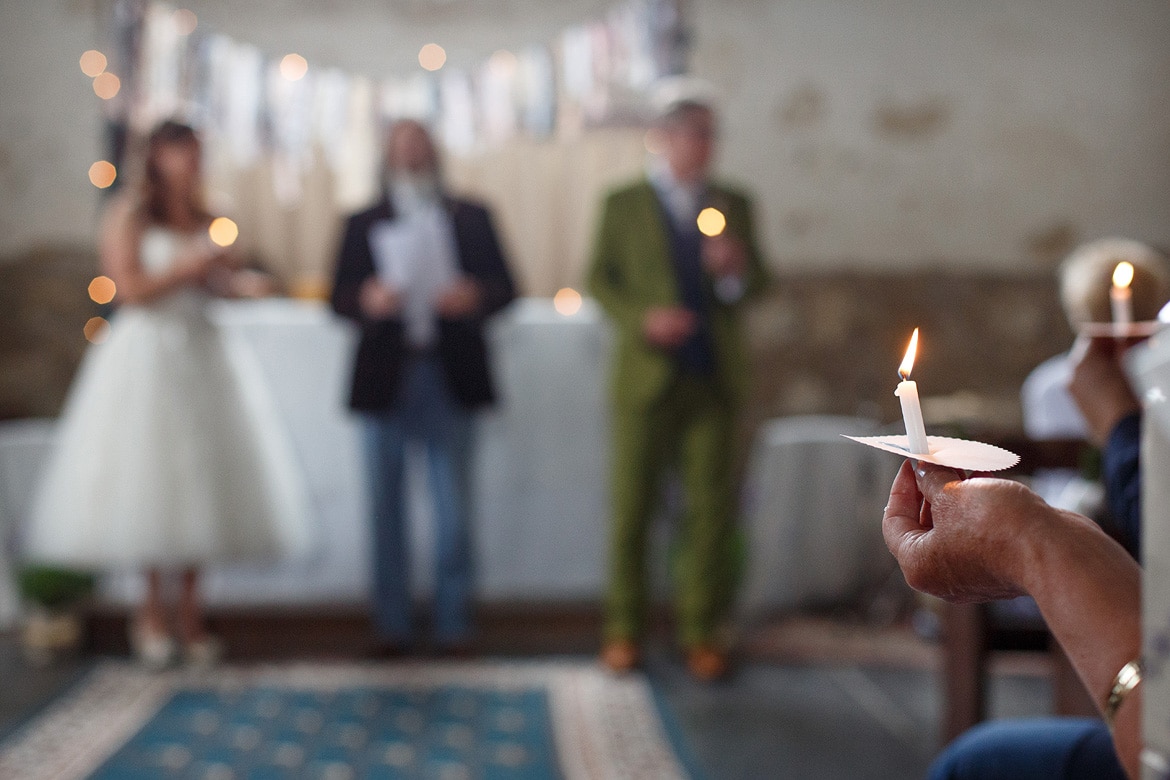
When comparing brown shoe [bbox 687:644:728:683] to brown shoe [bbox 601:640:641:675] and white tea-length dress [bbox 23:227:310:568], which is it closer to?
brown shoe [bbox 601:640:641:675]

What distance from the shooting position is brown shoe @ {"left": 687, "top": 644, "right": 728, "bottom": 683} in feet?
9.55

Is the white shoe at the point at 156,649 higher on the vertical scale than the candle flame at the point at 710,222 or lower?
lower

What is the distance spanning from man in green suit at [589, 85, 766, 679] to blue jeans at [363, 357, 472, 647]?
0.48m

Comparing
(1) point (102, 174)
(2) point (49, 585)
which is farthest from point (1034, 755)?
(1) point (102, 174)

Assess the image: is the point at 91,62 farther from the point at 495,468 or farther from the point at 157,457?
the point at 495,468

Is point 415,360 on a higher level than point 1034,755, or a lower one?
higher

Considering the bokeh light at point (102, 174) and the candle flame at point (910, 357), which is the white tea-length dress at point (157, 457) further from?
the candle flame at point (910, 357)

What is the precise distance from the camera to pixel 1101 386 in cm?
110

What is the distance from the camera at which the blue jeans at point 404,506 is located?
315 centimetres

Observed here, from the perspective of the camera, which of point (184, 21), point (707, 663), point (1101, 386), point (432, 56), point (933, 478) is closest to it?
point (933, 478)

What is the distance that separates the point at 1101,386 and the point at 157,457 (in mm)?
2511

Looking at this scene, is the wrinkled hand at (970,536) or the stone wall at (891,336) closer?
the wrinkled hand at (970,536)

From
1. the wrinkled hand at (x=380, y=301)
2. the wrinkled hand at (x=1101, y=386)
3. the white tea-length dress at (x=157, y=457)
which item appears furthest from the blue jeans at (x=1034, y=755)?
the white tea-length dress at (x=157, y=457)

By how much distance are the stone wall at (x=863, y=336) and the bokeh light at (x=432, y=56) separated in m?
1.54
